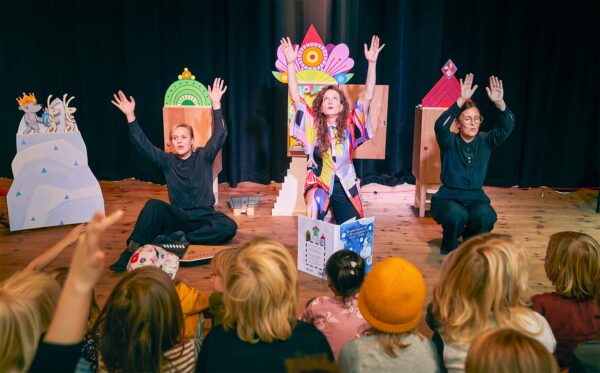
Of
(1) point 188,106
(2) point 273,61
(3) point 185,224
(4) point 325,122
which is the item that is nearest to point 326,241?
(4) point 325,122

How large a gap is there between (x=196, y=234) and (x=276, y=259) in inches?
84.9

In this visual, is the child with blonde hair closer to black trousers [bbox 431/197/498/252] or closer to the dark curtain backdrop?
black trousers [bbox 431/197/498/252]

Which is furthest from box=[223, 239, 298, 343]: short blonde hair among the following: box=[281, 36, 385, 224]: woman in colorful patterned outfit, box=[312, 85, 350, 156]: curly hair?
box=[312, 85, 350, 156]: curly hair

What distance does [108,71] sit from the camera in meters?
5.51

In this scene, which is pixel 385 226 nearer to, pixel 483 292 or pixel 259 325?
pixel 483 292

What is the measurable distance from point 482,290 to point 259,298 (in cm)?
70

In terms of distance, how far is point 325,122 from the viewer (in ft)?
12.7

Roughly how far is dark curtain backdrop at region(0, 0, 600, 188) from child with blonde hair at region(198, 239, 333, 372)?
369 cm

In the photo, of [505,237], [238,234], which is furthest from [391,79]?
[505,237]

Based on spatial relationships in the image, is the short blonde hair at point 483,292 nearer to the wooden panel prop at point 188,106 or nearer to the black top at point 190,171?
the black top at point 190,171

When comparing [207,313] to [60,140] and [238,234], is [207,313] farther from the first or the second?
[60,140]

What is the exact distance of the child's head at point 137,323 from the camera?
1.65 metres

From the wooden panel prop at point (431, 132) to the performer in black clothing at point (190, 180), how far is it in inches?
61.6

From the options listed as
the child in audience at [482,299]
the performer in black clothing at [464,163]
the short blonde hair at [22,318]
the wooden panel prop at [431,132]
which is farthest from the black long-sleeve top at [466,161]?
the short blonde hair at [22,318]
